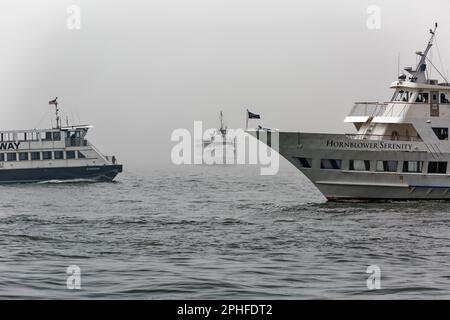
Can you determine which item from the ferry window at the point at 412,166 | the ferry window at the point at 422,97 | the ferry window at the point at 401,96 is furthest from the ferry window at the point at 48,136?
the ferry window at the point at 412,166

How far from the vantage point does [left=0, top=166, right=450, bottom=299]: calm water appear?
57.9ft

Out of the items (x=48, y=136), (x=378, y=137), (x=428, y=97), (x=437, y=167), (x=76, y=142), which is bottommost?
(x=437, y=167)

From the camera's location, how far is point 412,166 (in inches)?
1654

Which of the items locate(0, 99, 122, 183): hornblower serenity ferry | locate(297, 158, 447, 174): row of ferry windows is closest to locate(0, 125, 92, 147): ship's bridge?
locate(0, 99, 122, 183): hornblower serenity ferry

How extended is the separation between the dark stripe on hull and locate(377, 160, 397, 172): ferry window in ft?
147

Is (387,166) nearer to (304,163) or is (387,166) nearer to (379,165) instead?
(379,165)

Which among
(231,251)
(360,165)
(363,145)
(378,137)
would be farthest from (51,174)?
(231,251)

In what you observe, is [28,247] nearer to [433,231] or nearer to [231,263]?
[231,263]

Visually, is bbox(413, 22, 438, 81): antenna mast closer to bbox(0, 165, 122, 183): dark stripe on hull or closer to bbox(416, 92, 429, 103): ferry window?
bbox(416, 92, 429, 103): ferry window

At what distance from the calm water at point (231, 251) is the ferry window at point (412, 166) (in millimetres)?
2158

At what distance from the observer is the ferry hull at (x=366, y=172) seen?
4153cm

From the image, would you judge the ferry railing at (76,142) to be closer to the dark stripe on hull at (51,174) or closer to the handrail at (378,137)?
the dark stripe on hull at (51,174)

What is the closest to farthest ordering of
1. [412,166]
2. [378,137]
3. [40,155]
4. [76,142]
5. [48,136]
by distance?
[412,166]
[378,137]
[40,155]
[76,142]
[48,136]

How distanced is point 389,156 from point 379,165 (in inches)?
29.9
